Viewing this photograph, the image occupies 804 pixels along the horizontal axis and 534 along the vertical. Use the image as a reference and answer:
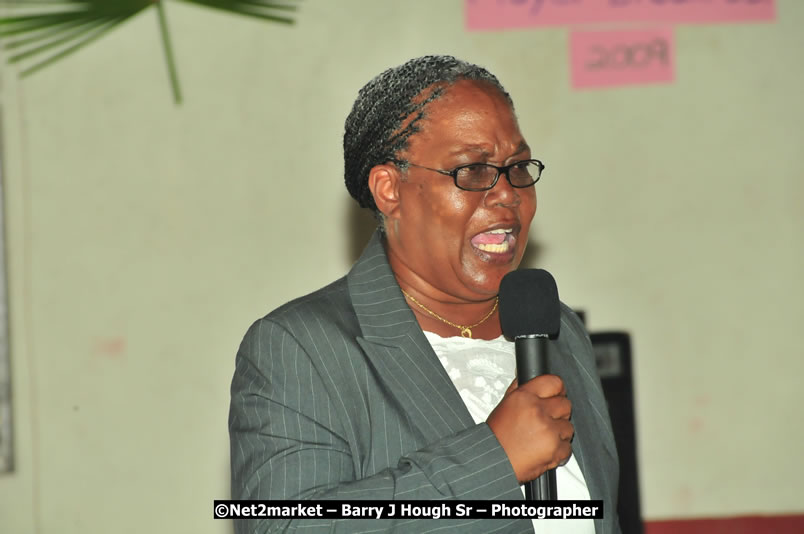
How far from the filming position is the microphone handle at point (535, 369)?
4.57 feet

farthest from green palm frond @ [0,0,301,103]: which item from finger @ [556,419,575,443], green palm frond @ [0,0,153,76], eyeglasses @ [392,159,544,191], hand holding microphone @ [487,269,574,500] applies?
finger @ [556,419,575,443]

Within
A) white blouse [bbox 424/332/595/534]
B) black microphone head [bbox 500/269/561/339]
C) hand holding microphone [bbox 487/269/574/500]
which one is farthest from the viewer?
white blouse [bbox 424/332/595/534]

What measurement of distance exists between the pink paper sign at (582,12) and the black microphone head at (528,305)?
191 centimetres

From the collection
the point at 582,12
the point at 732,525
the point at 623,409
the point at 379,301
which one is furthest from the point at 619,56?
the point at 379,301

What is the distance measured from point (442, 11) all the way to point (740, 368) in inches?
66.3

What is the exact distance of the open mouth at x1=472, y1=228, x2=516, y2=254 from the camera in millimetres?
1661

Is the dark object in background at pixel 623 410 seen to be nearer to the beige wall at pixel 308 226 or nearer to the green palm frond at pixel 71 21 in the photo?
the beige wall at pixel 308 226

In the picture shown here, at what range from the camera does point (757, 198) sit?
129 inches

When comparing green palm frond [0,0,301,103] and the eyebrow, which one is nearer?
the eyebrow

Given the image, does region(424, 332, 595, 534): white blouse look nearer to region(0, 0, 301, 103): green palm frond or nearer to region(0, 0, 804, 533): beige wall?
region(0, 0, 804, 533): beige wall

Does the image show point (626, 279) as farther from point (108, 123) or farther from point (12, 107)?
point (12, 107)

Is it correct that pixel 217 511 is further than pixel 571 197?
No

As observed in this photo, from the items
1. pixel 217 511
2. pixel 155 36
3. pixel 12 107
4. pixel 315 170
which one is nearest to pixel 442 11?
pixel 315 170

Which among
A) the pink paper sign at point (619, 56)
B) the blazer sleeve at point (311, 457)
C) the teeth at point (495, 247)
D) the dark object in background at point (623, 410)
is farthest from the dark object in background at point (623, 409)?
the blazer sleeve at point (311, 457)
